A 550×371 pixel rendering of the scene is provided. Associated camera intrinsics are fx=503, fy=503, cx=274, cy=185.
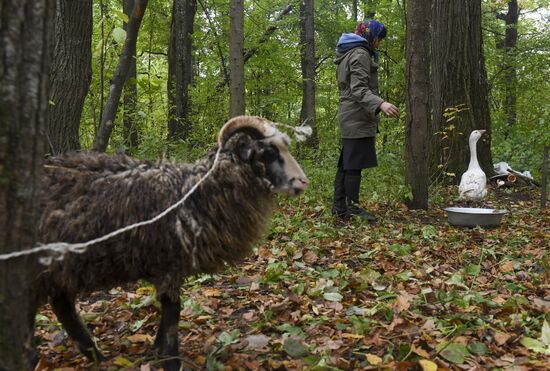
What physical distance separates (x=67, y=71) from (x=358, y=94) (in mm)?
3474

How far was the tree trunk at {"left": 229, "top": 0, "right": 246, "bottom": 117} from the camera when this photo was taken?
7.22 m

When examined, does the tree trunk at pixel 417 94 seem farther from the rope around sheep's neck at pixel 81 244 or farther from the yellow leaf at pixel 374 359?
the rope around sheep's neck at pixel 81 244

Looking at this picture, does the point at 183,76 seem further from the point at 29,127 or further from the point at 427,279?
the point at 29,127

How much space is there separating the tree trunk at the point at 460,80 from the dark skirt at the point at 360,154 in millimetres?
2988

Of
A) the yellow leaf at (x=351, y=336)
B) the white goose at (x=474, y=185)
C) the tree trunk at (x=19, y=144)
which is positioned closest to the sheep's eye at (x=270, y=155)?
the yellow leaf at (x=351, y=336)

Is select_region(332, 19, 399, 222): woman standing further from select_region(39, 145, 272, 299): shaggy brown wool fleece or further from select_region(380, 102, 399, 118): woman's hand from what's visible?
select_region(39, 145, 272, 299): shaggy brown wool fleece

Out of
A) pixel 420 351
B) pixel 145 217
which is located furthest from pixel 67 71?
pixel 420 351

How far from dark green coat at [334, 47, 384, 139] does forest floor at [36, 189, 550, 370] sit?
1.44 m

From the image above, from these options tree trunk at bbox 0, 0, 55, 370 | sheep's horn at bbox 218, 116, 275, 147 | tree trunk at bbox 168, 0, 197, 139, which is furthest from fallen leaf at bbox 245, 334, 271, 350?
tree trunk at bbox 168, 0, 197, 139

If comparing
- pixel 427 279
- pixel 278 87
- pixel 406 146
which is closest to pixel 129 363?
pixel 427 279

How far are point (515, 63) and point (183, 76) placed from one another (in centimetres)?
983

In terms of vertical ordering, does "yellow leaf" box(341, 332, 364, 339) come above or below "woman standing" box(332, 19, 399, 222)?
below

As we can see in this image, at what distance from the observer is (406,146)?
727 cm

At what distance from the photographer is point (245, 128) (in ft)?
10.2
